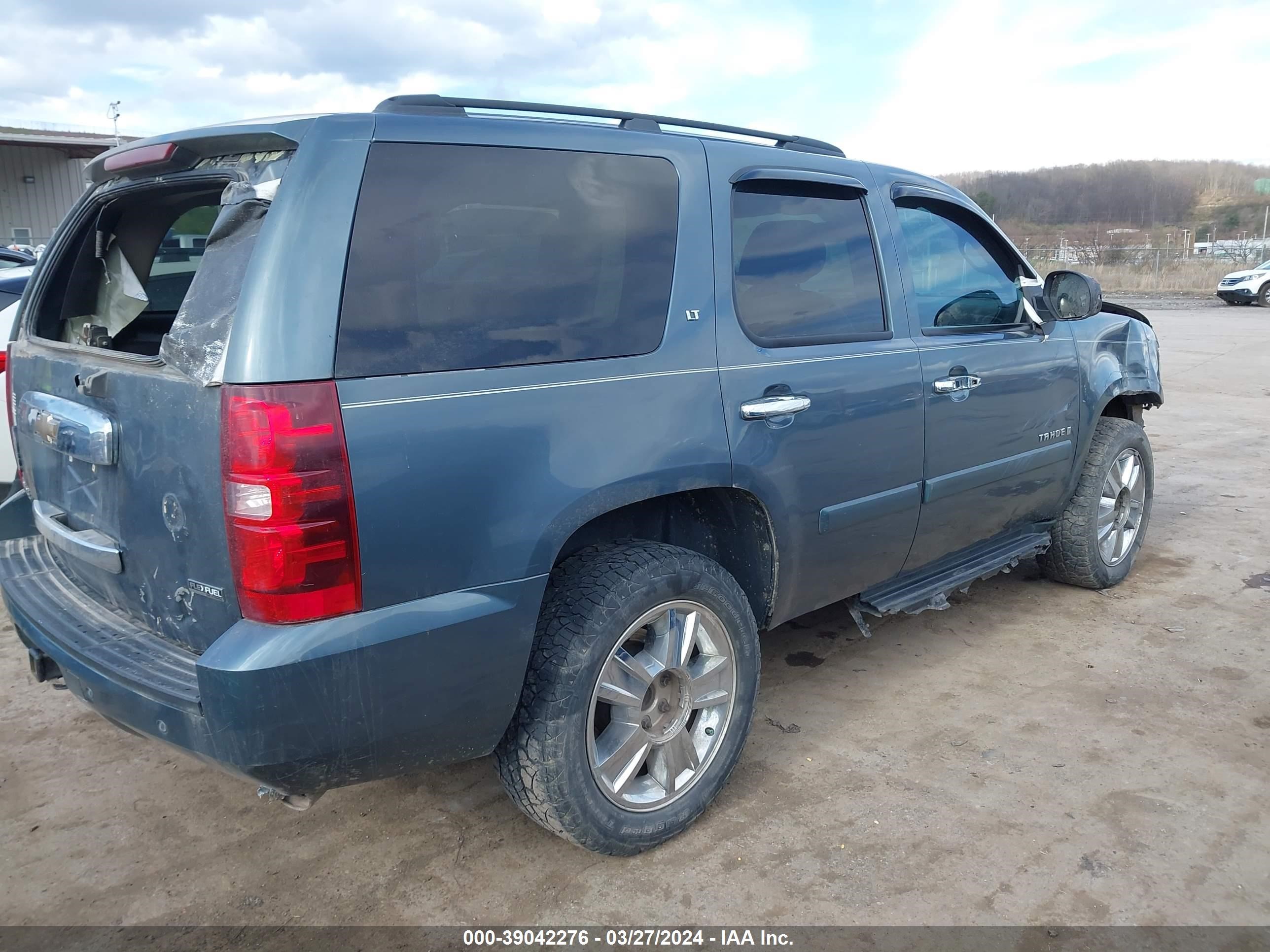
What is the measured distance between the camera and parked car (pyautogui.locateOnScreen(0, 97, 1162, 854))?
78.6 inches

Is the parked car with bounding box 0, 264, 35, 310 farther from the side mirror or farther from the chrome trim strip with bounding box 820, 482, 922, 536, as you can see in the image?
the side mirror

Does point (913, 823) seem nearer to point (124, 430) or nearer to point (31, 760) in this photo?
point (124, 430)

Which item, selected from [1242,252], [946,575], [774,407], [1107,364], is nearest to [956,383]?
[946,575]

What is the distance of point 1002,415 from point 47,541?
10.8 feet

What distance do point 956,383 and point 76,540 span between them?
283cm

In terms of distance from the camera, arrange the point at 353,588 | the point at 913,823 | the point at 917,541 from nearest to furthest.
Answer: the point at 353,588 < the point at 913,823 < the point at 917,541

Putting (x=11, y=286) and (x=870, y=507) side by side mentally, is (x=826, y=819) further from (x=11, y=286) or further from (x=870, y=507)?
(x=11, y=286)

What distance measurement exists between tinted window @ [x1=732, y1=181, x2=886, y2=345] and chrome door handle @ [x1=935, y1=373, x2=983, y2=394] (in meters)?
0.31

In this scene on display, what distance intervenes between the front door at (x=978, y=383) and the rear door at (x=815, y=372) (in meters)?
0.15

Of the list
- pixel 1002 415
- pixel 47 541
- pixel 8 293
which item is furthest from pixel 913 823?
pixel 8 293

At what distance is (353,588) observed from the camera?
79.4 inches

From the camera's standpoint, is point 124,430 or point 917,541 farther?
point 917,541

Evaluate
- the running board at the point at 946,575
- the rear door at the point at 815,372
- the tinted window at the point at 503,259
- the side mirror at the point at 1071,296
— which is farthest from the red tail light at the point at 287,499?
the side mirror at the point at 1071,296

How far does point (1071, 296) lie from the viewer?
163 inches
